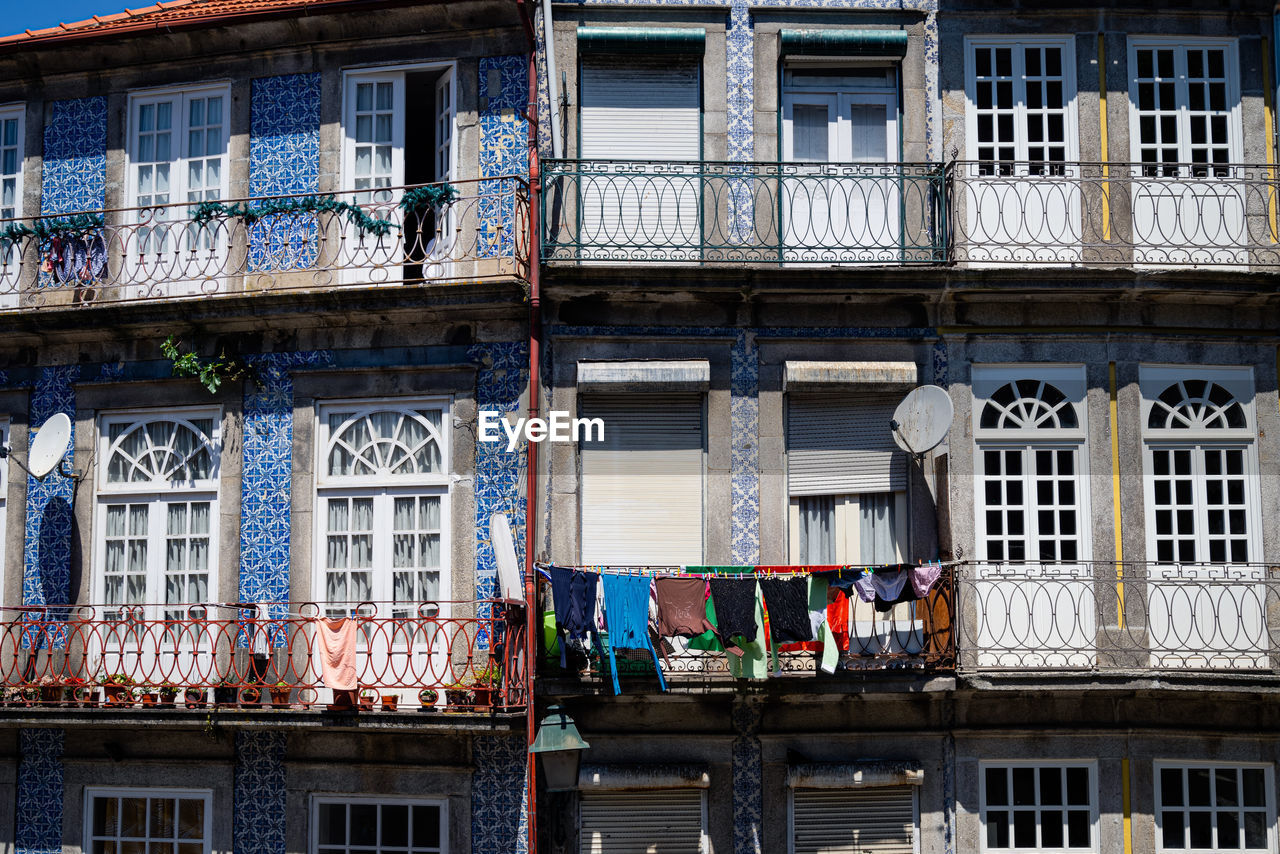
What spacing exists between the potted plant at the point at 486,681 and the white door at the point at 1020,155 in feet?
18.7

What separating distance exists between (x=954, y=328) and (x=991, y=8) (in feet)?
10.4

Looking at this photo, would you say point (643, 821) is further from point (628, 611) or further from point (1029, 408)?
point (1029, 408)

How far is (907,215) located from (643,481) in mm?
3493

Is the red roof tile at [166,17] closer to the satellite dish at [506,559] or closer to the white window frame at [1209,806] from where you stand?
the satellite dish at [506,559]

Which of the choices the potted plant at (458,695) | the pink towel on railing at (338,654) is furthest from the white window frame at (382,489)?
the potted plant at (458,695)

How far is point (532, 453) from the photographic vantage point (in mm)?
12461

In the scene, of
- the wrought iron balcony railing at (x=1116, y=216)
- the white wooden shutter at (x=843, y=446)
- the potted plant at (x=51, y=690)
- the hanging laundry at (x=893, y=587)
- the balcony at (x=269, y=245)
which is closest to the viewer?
the hanging laundry at (x=893, y=587)

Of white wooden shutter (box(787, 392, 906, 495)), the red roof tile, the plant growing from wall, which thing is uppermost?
the red roof tile

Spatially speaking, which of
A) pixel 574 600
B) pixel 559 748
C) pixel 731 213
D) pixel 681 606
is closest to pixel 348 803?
→ pixel 559 748

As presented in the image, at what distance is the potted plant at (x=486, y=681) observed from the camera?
39.9ft

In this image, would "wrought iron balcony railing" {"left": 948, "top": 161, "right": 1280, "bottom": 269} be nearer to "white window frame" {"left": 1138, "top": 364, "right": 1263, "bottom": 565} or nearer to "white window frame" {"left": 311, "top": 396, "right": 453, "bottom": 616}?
"white window frame" {"left": 1138, "top": 364, "right": 1263, "bottom": 565}

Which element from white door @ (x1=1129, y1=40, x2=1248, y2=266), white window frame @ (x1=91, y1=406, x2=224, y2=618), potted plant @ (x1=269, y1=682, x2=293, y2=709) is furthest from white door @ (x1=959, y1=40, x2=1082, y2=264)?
white window frame @ (x1=91, y1=406, x2=224, y2=618)

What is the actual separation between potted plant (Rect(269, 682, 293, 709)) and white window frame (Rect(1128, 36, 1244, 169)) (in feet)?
30.1

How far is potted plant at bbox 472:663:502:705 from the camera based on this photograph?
12.2 m
